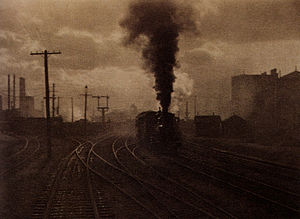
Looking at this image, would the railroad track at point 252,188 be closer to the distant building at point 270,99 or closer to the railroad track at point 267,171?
the railroad track at point 267,171

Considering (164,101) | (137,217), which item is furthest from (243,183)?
(164,101)

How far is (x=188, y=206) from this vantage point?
8594 mm

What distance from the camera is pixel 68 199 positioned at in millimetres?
9359

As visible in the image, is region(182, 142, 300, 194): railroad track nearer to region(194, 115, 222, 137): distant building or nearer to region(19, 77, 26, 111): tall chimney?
region(194, 115, 222, 137): distant building

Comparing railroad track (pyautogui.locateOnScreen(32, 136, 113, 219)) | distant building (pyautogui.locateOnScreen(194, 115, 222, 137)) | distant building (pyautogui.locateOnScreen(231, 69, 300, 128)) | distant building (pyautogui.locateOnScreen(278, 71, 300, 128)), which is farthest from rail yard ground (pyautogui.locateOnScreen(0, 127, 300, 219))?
distant building (pyautogui.locateOnScreen(231, 69, 300, 128))

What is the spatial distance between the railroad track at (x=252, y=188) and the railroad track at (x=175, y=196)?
3.08 feet

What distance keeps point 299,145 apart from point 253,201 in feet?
55.4

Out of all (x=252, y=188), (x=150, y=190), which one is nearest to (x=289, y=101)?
(x=252, y=188)

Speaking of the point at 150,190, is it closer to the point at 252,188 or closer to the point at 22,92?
the point at 252,188

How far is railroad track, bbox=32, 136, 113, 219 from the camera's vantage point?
316 inches

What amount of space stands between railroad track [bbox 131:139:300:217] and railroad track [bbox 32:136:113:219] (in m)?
3.95

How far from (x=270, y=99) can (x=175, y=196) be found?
137ft

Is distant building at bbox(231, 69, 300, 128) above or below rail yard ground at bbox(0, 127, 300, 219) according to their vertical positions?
above

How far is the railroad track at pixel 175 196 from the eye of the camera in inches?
316
